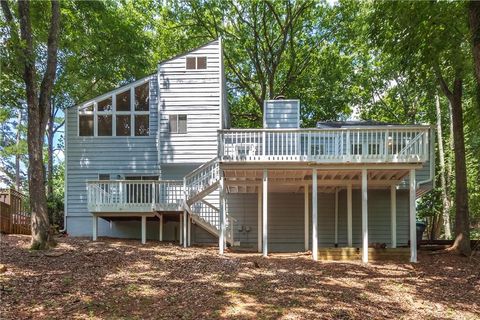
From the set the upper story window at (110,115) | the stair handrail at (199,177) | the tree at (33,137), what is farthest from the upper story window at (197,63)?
the tree at (33,137)

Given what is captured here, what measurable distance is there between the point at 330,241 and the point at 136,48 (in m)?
12.6

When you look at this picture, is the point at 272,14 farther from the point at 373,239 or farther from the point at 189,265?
the point at 189,265

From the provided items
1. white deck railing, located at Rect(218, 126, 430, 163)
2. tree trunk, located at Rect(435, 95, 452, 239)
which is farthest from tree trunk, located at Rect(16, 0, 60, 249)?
tree trunk, located at Rect(435, 95, 452, 239)

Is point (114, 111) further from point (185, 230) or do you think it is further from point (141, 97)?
point (185, 230)

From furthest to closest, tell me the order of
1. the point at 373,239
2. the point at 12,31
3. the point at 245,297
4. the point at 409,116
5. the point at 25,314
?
the point at 409,116, the point at 373,239, the point at 12,31, the point at 245,297, the point at 25,314

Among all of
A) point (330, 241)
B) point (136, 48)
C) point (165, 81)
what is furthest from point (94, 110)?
point (330, 241)

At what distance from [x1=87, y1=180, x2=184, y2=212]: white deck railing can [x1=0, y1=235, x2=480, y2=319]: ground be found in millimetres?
2878

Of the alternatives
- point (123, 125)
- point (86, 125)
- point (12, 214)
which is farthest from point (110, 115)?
point (12, 214)

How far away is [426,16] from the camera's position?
10539 mm

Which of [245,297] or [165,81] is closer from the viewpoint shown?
[245,297]

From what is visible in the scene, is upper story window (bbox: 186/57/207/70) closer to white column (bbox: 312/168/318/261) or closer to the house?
the house

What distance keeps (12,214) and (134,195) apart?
449cm

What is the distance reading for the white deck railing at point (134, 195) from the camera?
1437cm

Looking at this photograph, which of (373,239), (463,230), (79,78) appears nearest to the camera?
(463,230)
